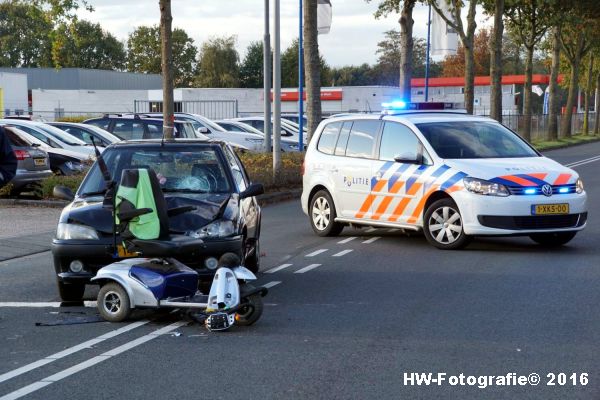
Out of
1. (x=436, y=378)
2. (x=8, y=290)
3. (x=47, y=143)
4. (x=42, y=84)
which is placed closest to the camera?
(x=436, y=378)

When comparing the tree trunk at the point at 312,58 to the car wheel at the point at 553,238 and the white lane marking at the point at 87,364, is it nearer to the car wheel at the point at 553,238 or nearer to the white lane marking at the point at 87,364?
the car wheel at the point at 553,238

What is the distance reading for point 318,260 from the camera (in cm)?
1277

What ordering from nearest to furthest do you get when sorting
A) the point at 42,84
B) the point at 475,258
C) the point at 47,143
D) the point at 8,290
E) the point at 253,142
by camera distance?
the point at 8,290 < the point at 475,258 < the point at 47,143 < the point at 253,142 < the point at 42,84

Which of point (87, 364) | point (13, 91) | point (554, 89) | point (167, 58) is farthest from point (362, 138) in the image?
point (13, 91)

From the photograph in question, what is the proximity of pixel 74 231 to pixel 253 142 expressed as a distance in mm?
24367

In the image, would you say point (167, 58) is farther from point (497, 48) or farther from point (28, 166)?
point (497, 48)

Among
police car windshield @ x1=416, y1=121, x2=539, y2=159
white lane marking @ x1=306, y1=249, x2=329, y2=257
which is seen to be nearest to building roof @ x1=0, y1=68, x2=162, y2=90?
police car windshield @ x1=416, y1=121, x2=539, y2=159

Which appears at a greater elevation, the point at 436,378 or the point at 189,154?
the point at 189,154

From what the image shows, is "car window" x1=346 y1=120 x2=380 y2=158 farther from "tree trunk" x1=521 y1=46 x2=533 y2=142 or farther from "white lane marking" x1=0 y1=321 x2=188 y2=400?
"tree trunk" x1=521 y1=46 x2=533 y2=142

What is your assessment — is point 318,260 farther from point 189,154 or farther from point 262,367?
point 262,367

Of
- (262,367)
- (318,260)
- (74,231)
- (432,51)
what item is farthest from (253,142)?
(262,367)

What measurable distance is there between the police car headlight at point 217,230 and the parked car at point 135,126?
17965mm

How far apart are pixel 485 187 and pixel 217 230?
14.8ft

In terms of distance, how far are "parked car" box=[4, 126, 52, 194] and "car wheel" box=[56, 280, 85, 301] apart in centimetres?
1053
